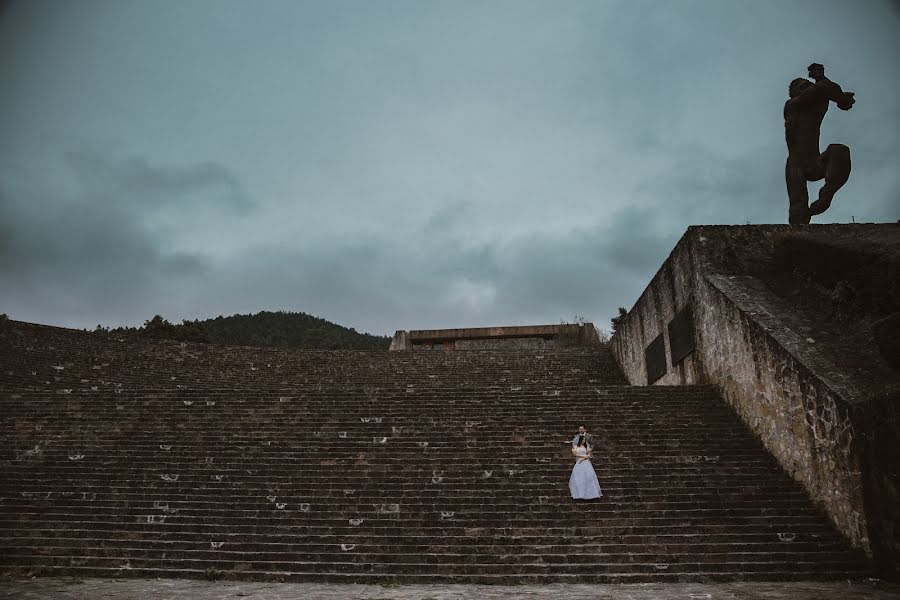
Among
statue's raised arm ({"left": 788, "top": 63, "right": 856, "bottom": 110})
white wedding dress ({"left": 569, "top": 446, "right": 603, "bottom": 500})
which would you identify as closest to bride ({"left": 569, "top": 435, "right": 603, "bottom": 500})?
white wedding dress ({"left": 569, "top": 446, "right": 603, "bottom": 500})

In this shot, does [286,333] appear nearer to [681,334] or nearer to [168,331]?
[168,331]

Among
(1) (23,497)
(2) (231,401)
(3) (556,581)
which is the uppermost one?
(2) (231,401)

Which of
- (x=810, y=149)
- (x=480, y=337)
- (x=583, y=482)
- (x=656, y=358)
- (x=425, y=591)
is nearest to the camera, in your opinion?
(x=425, y=591)

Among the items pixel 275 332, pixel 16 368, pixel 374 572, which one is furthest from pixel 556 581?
pixel 275 332

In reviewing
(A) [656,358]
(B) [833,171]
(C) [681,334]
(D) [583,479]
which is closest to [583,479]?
(D) [583,479]

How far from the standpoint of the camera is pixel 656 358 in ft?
40.6

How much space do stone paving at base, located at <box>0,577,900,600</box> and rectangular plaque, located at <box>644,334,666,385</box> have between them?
23.0ft

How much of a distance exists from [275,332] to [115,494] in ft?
156

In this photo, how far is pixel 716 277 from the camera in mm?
9555

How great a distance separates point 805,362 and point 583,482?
307 cm

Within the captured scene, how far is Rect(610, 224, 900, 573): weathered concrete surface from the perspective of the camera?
211 inches

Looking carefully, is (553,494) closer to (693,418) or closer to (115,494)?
(693,418)

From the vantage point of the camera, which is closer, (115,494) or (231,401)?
(115,494)

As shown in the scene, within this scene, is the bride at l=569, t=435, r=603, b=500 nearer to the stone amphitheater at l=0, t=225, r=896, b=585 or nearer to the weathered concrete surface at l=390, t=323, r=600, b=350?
the stone amphitheater at l=0, t=225, r=896, b=585
